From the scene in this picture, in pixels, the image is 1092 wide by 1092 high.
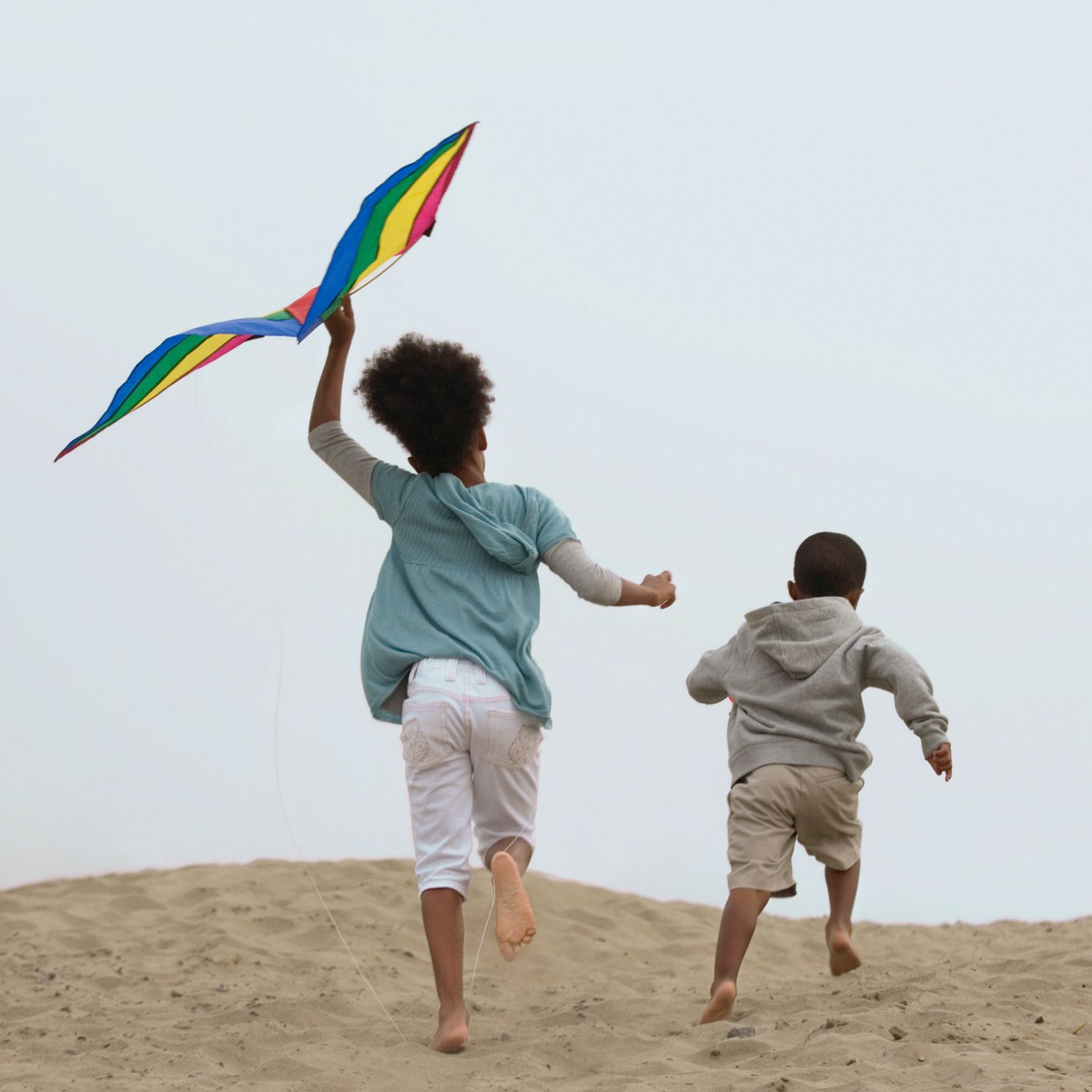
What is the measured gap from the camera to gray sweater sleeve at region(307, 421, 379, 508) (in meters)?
3.43

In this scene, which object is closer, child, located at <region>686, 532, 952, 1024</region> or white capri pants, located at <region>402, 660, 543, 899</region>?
white capri pants, located at <region>402, 660, 543, 899</region>

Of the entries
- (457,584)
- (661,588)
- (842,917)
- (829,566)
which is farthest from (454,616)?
(842,917)

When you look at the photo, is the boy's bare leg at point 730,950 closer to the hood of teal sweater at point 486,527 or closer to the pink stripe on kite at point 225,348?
the hood of teal sweater at point 486,527

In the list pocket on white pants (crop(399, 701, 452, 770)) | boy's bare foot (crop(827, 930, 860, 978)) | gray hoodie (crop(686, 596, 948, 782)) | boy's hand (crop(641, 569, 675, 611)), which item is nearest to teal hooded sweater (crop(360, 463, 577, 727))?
pocket on white pants (crop(399, 701, 452, 770))

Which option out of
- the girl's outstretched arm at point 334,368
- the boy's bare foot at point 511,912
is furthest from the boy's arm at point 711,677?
the girl's outstretched arm at point 334,368

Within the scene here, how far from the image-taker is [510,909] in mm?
3029

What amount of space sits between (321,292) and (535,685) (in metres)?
1.02

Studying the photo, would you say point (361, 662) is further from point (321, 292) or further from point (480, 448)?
point (321, 292)

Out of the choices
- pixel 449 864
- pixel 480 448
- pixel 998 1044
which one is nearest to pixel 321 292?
pixel 480 448

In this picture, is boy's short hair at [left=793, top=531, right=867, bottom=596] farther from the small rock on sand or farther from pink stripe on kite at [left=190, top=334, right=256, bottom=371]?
pink stripe on kite at [left=190, top=334, right=256, bottom=371]

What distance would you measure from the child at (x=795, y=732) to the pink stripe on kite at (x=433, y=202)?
4.18 ft

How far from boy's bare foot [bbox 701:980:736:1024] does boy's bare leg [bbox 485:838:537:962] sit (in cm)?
58

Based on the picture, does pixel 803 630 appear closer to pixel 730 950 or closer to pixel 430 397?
pixel 730 950

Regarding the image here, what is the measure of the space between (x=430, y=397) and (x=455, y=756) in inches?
33.2
